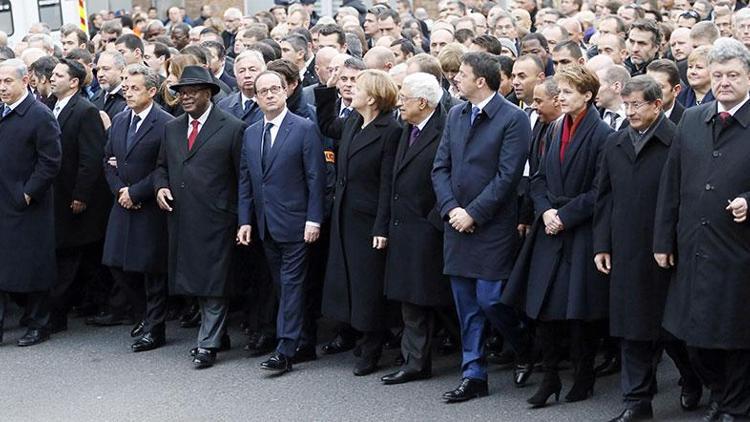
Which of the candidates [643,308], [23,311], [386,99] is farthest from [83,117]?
[643,308]

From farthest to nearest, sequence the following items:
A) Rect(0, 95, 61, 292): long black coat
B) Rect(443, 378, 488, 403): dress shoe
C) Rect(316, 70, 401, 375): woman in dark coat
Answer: Rect(0, 95, 61, 292): long black coat
Rect(316, 70, 401, 375): woman in dark coat
Rect(443, 378, 488, 403): dress shoe

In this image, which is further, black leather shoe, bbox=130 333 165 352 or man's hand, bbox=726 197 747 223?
black leather shoe, bbox=130 333 165 352

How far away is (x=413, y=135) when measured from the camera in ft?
30.5

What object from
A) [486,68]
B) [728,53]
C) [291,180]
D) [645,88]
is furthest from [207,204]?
[728,53]

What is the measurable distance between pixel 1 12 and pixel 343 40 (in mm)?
8459

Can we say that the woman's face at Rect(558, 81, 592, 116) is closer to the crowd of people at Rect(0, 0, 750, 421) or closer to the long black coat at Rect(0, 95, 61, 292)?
the crowd of people at Rect(0, 0, 750, 421)

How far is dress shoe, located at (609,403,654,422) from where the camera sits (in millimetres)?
8062

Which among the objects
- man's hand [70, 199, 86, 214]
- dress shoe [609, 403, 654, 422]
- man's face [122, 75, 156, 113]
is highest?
man's face [122, 75, 156, 113]

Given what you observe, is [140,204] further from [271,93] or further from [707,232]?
[707,232]

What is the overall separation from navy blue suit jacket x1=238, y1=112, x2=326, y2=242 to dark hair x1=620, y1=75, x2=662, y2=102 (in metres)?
2.41

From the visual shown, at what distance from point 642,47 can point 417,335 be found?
3935 millimetres

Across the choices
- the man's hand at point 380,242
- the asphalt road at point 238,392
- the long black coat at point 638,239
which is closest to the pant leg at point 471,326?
the asphalt road at point 238,392

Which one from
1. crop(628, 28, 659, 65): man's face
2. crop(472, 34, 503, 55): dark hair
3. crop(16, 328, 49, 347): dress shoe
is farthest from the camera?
crop(628, 28, 659, 65): man's face

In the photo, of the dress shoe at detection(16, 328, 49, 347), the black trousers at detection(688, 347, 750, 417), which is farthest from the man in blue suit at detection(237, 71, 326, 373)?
the black trousers at detection(688, 347, 750, 417)
